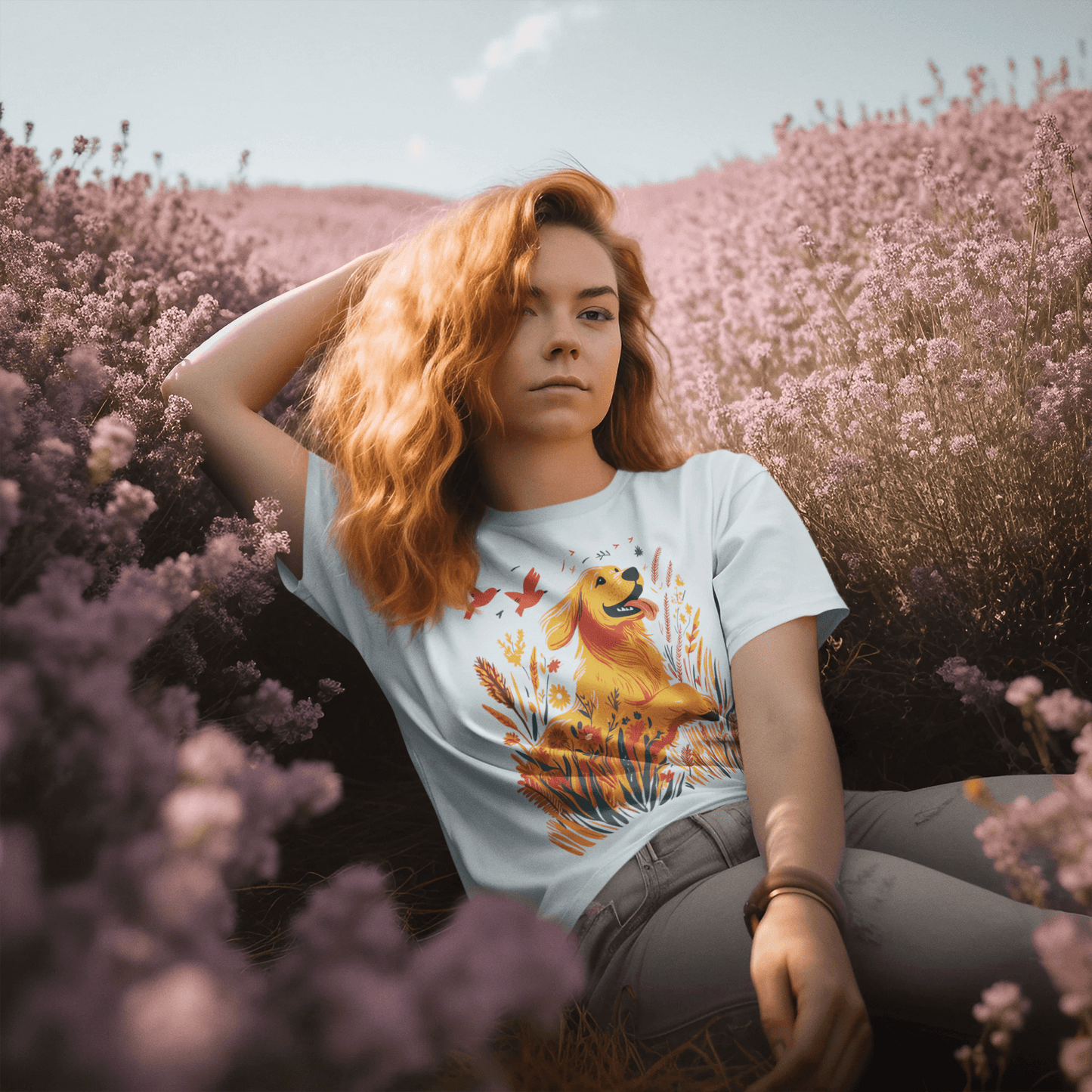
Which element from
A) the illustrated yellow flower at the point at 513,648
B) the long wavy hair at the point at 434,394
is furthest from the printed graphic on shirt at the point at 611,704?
the long wavy hair at the point at 434,394

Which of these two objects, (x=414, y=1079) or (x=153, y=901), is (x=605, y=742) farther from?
(x=153, y=901)

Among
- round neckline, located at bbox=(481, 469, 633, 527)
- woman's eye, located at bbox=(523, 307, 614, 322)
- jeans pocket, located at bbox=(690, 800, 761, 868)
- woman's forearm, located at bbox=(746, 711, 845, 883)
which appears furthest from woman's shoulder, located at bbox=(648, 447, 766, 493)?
jeans pocket, located at bbox=(690, 800, 761, 868)

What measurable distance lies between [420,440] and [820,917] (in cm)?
115

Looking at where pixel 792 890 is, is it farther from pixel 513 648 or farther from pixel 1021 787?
pixel 513 648

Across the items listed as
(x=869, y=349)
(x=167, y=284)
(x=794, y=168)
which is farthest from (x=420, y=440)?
(x=794, y=168)

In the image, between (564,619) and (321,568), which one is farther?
(321,568)

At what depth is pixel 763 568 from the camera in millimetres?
1492

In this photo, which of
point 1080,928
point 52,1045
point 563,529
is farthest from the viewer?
point 563,529

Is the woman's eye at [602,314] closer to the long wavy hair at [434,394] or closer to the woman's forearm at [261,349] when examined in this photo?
the long wavy hair at [434,394]

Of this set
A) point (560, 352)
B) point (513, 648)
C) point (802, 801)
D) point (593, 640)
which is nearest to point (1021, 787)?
point (802, 801)

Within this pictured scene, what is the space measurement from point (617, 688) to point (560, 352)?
0.68 metres

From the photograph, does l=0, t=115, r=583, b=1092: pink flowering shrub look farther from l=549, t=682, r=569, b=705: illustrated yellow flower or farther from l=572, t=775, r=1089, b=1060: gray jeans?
l=549, t=682, r=569, b=705: illustrated yellow flower

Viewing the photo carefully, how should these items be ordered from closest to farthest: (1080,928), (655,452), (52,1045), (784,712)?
(52,1045)
(1080,928)
(784,712)
(655,452)

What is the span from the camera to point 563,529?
5.49 ft
